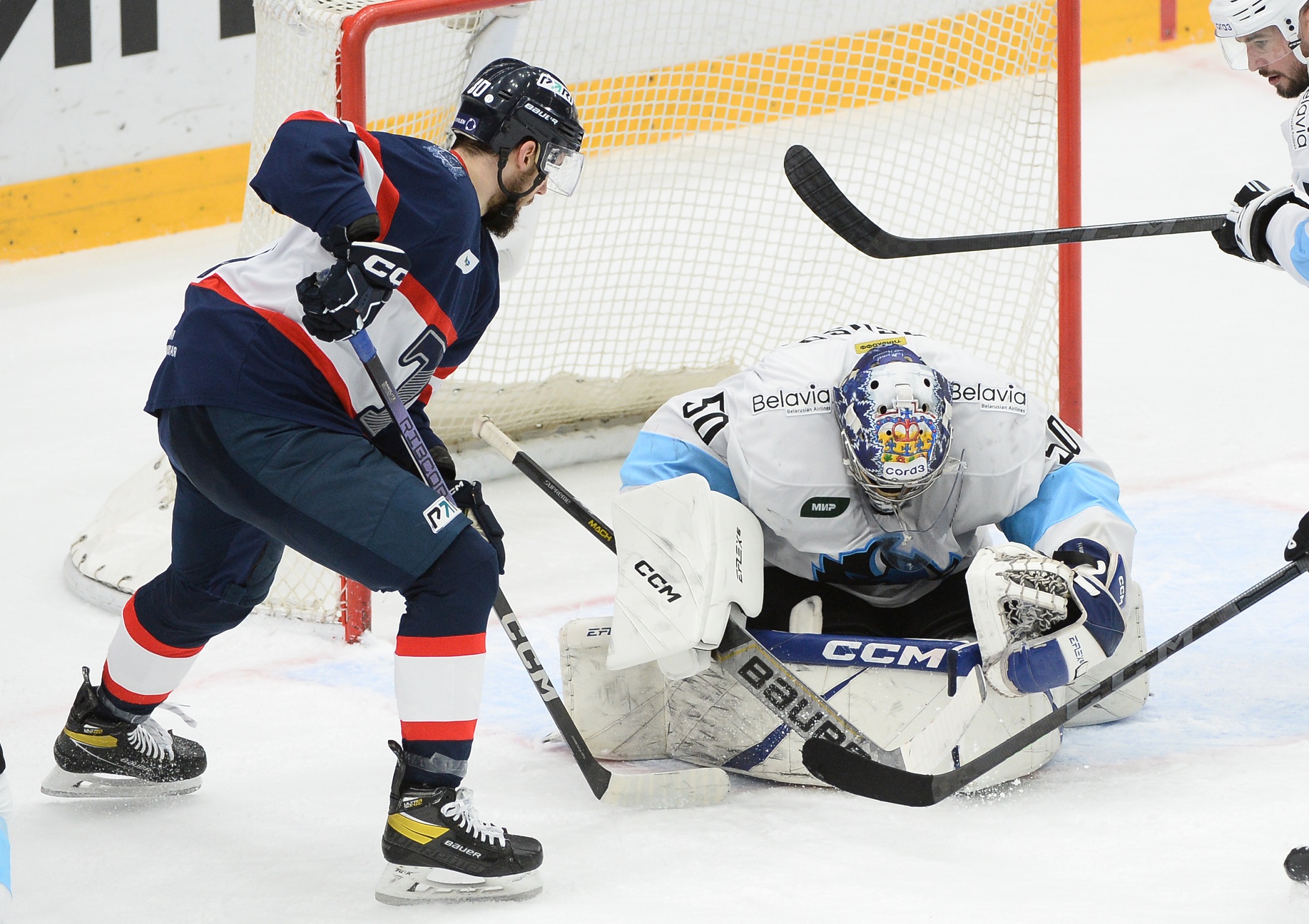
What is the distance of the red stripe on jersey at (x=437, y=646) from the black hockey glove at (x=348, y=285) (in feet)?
1.40

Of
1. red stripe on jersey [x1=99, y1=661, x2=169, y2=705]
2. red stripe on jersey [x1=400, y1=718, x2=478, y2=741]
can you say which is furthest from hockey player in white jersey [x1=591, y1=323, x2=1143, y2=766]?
red stripe on jersey [x1=99, y1=661, x2=169, y2=705]

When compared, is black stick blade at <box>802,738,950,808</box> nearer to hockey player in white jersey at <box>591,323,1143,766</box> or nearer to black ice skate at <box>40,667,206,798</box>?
hockey player in white jersey at <box>591,323,1143,766</box>

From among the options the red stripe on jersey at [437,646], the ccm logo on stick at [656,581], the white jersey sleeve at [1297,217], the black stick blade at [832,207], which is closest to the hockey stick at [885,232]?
the black stick blade at [832,207]

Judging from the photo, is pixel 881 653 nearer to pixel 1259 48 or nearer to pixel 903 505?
pixel 903 505

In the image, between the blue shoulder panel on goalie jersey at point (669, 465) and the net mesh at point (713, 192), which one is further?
the net mesh at point (713, 192)

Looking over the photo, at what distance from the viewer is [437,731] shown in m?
2.41

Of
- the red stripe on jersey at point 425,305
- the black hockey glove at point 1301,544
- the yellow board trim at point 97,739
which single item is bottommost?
the yellow board trim at point 97,739

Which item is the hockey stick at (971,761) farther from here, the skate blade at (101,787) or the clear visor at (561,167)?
the skate blade at (101,787)

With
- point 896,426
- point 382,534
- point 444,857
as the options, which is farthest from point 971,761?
point 382,534

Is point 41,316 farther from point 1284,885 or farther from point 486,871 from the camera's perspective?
point 1284,885

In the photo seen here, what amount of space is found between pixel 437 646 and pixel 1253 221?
1669 millimetres

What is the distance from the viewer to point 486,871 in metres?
2.42

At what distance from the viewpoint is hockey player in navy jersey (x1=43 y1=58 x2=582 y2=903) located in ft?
7.71

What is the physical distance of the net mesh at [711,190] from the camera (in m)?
4.32
